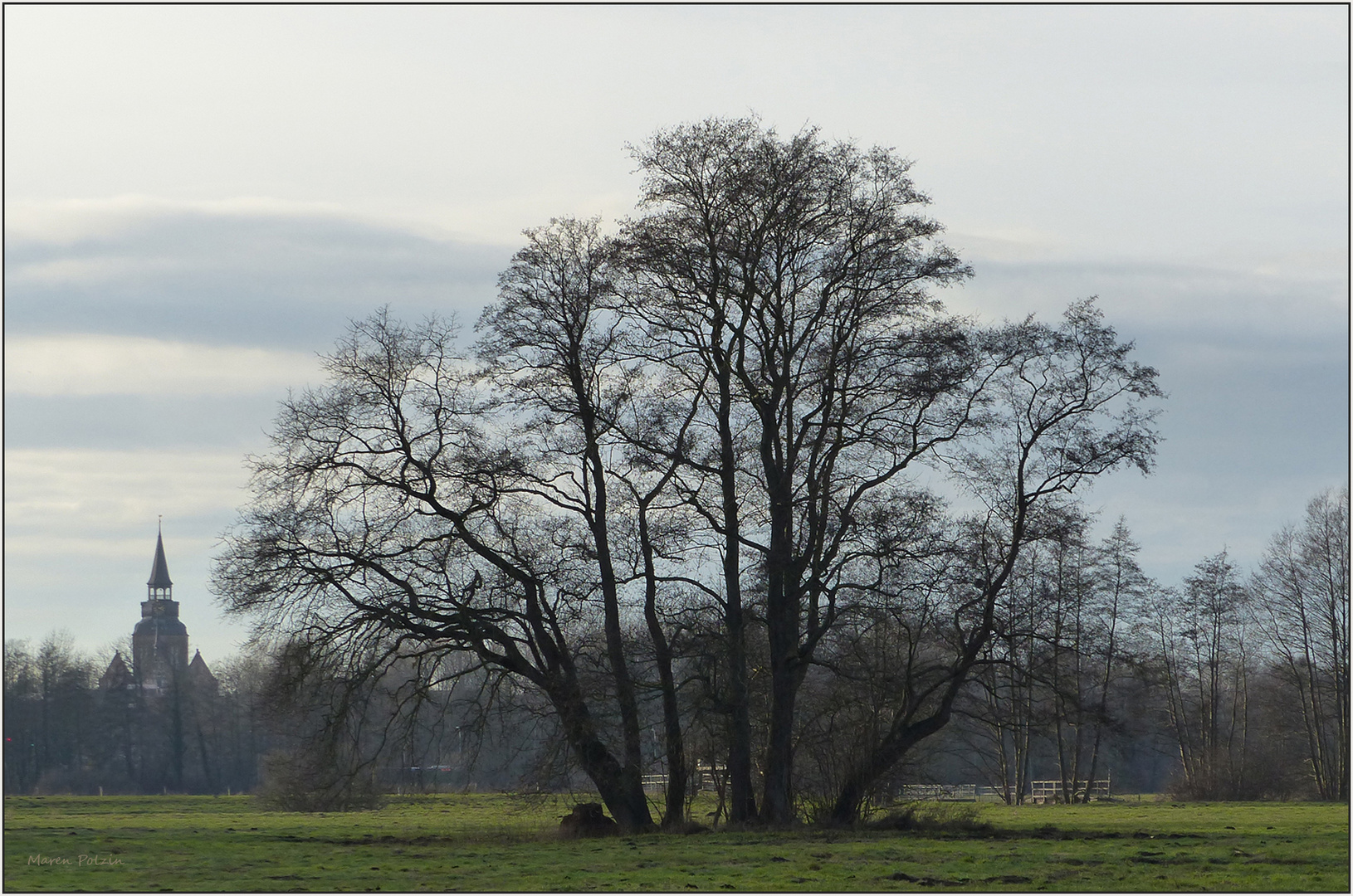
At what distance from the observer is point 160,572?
166250 mm

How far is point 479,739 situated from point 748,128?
47.9 ft

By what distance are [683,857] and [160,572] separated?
522ft

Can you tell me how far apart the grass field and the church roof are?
13770cm

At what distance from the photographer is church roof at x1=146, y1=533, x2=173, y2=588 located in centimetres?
16300

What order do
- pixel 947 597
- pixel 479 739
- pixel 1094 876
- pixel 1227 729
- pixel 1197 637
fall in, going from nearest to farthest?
1. pixel 1094 876
2. pixel 479 739
3. pixel 947 597
4. pixel 1197 637
5. pixel 1227 729

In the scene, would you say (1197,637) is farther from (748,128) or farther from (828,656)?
(748,128)

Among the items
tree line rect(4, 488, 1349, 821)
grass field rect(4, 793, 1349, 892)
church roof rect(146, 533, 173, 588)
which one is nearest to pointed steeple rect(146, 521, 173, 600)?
church roof rect(146, 533, 173, 588)

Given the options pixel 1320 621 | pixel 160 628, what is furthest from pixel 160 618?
pixel 1320 621

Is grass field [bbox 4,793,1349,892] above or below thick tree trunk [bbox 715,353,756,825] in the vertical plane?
below

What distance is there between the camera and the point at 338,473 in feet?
91.1

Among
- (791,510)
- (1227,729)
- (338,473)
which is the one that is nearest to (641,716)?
(791,510)

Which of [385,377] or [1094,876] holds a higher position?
[385,377]

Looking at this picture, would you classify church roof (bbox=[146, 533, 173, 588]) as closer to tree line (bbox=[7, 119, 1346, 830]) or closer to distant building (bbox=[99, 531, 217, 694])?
distant building (bbox=[99, 531, 217, 694])

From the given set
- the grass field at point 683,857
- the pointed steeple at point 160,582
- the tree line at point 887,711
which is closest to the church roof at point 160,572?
the pointed steeple at point 160,582
